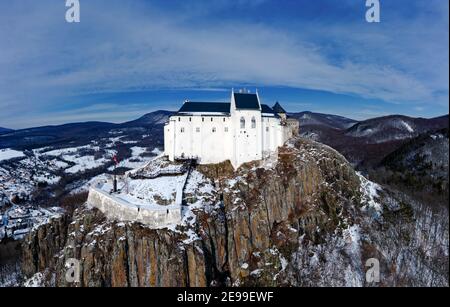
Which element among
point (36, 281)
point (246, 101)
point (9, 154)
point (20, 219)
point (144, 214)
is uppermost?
point (246, 101)

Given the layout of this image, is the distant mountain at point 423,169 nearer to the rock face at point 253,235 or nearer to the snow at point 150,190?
the rock face at point 253,235

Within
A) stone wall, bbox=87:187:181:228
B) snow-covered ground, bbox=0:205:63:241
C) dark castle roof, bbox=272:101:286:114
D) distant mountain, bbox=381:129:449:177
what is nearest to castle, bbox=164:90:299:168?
dark castle roof, bbox=272:101:286:114

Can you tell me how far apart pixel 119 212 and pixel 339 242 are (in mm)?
33140

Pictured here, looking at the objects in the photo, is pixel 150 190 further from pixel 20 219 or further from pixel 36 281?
pixel 20 219

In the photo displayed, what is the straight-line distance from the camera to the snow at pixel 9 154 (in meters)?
109

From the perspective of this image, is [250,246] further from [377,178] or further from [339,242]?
[377,178]

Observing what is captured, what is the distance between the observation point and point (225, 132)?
2517 inches

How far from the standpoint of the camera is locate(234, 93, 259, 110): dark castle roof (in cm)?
6247

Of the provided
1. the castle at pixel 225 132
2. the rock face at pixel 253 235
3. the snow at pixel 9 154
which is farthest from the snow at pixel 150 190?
the snow at pixel 9 154

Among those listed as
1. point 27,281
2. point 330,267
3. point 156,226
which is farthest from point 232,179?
point 27,281

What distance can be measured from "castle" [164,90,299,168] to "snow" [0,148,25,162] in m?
69.0

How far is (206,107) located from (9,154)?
8475 centimetres
